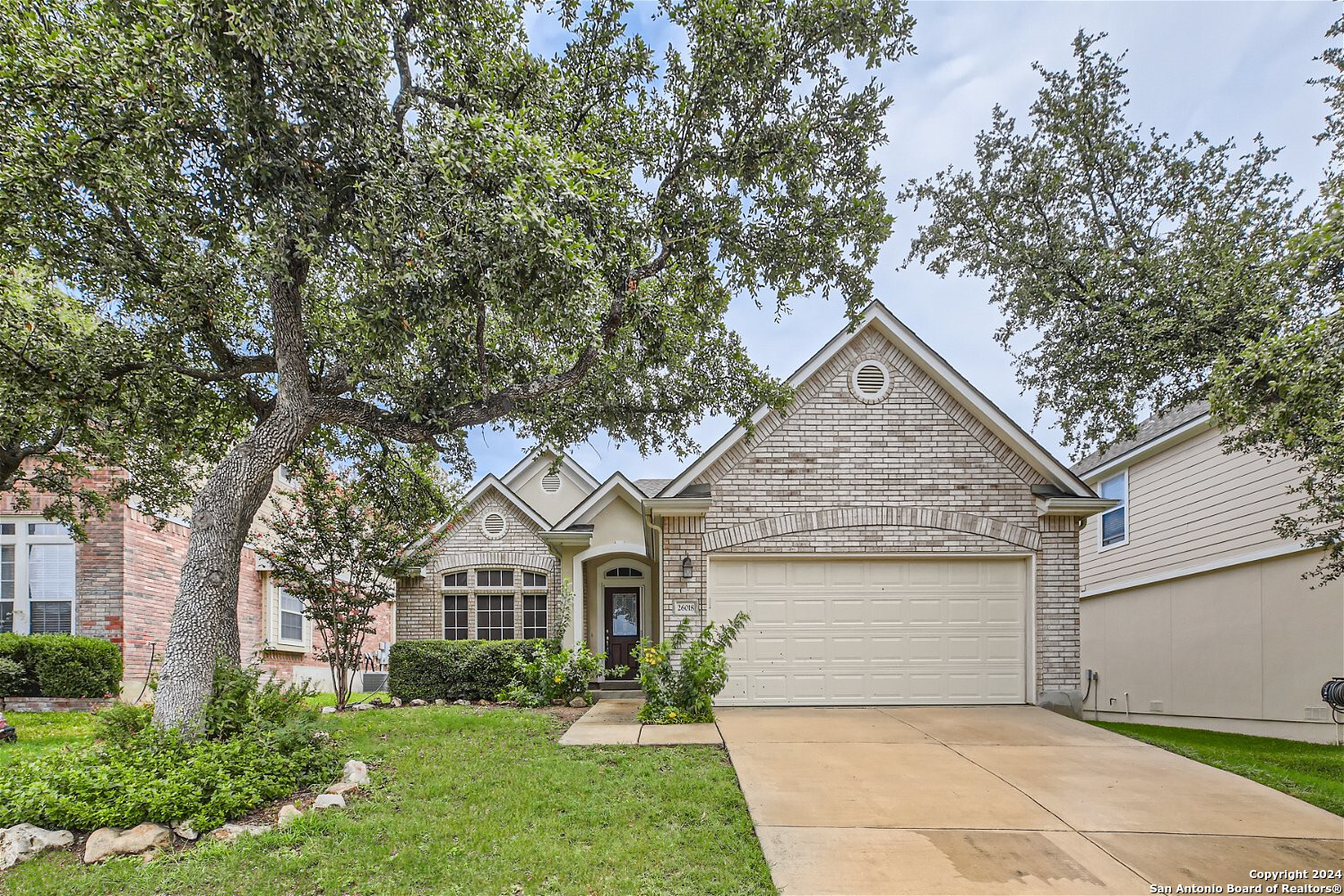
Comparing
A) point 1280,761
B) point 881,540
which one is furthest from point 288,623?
point 1280,761

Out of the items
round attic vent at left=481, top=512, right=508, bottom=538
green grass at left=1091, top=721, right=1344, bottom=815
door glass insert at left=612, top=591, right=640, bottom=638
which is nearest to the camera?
green grass at left=1091, top=721, right=1344, bottom=815

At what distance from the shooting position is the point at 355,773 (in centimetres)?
631

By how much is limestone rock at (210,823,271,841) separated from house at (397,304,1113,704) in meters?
6.08

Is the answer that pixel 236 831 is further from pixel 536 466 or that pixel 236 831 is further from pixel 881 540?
pixel 536 466

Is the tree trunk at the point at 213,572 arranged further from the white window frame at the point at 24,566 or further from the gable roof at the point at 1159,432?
the gable roof at the point at 1159,432

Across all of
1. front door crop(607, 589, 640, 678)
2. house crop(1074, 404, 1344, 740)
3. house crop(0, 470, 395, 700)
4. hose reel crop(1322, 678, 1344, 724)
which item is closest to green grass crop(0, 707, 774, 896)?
house crop(0, 470, 395, 700)

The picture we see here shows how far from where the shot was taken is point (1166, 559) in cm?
1492

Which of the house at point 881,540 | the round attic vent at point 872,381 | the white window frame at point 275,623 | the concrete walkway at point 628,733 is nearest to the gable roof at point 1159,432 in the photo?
the house at point 881,540

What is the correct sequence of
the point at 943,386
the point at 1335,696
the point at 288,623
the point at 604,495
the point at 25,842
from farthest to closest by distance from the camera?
the point at 288,623, the point at 604,495, the point at 943,386, the point at 1335,696, the point at 25,842

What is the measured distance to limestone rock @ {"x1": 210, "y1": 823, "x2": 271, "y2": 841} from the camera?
16.8 feet

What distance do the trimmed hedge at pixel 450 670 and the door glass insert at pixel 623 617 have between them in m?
2.80

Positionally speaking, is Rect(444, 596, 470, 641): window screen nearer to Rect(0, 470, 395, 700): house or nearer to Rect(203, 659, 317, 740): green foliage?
Rect(0, 470, 395, 700): house

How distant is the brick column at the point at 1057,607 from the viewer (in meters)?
10.5

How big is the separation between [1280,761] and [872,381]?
22.0 feet
